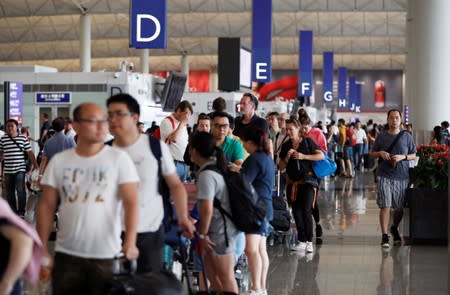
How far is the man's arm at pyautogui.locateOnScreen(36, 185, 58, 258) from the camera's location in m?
5.51

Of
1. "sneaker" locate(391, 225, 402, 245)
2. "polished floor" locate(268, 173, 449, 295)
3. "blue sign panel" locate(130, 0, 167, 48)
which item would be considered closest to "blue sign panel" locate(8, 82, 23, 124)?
"blue sign panel" locate(130, 0, 167, 48)

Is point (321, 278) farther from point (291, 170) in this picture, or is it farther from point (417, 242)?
point (417, 242)

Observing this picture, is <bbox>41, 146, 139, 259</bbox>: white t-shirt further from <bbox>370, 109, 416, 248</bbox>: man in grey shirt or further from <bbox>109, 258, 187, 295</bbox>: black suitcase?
<bbox>370, 109, 416, 248</bbox>: man in grey shirt

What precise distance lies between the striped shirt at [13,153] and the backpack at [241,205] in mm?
9044

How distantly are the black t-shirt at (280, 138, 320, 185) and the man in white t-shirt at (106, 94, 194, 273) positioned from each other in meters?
6.00

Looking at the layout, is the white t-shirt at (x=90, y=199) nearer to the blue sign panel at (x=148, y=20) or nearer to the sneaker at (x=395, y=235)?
the sneaker at (x=395, y=235)

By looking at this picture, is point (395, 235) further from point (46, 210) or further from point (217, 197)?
point (46, 210)

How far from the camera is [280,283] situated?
10.1 meters

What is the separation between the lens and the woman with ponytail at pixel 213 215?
7.01 meters

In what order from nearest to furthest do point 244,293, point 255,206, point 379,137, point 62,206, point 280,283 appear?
point 62,206, point 255,206, point 244,293, point 280,283, point 379,137

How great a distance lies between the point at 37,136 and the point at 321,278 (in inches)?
850

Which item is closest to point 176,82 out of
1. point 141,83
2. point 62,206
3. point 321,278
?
point 141,83

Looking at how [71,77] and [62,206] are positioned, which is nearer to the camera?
[62,206]

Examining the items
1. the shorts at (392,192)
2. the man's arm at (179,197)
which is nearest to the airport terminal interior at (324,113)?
the shorts at (392,192)
